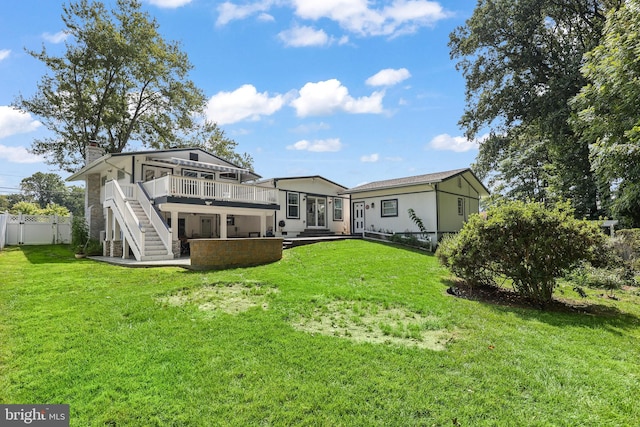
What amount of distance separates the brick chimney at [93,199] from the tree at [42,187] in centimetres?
5929

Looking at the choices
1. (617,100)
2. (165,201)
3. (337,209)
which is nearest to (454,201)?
(337,209)

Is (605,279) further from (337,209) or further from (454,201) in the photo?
(337,209)

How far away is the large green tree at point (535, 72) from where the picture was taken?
17.1m

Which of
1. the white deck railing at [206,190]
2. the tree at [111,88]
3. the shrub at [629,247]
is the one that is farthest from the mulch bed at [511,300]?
the tree at [111,88]

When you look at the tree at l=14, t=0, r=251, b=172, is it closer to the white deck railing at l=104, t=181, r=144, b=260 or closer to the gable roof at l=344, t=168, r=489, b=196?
the white deck railing at l=104, t=181, r=144, b=260

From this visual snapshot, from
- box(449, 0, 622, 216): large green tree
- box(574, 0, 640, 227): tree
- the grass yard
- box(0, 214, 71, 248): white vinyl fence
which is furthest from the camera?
box(0, 214, 71, 248): white vinyl fence

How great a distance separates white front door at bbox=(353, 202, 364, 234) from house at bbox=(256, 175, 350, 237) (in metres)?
0.92

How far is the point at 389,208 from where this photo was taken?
20062mm

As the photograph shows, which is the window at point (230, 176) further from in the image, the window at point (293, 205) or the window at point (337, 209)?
the window at point (337, 209)

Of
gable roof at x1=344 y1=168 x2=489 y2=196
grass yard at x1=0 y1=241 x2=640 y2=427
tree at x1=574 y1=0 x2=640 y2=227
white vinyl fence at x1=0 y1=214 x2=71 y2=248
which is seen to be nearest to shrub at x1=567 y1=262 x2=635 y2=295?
grass yard at x1=0 y1=241 x2=640 y2=427

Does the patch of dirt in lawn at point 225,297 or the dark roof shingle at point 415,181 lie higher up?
the dark roof shingle at point 415,181

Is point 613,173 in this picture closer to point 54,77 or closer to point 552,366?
point 552,366

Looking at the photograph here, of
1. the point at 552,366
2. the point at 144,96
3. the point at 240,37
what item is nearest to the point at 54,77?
the point at 144,96

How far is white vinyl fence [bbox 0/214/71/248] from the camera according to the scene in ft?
68.7
